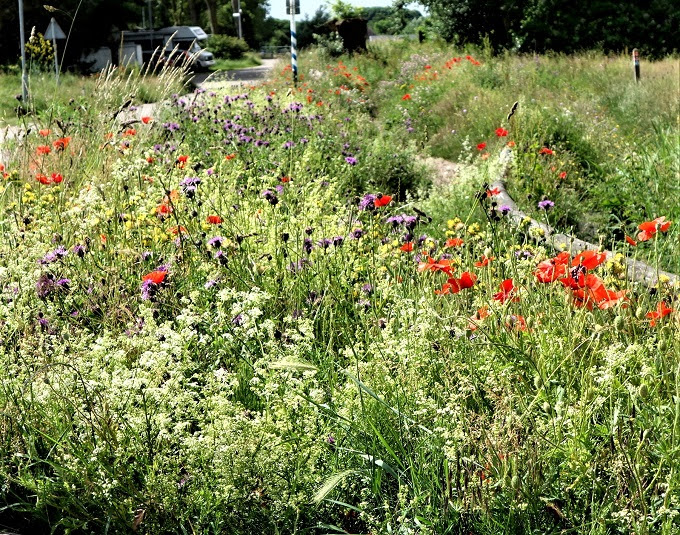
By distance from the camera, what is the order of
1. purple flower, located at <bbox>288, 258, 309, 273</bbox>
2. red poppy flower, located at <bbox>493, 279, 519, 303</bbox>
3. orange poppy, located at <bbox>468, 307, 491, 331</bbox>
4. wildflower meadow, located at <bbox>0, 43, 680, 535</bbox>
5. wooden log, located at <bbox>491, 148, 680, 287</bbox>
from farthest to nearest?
wooden log, located at <bbox>491, 148, 680, 287</bbox>, purple flower, located at <bbox>288, 258, 309, 273</bbox>, red poppy flower, located at <bbox>493, 279, 519, 303</bbox>, orange poppy, located at <bbox>468, 307, 491, 331</bbox>, wildflower meadow, located at <bbox>0, 43, 680, 535</bbox>

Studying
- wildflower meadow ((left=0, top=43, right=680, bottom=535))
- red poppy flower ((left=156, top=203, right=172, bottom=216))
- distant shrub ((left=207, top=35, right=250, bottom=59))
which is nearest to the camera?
wildflower meadow ((left=0, top=43, right=680, bottom=535))

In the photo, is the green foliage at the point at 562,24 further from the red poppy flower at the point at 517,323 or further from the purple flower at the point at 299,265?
the red poppy flower at the point at 517,323

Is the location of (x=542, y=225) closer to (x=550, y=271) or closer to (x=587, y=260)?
(x=550, y=271)

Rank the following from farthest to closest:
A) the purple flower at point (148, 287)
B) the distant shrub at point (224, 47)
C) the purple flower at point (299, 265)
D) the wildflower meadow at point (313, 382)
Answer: the distant shrub at point (224, 47)
the purple flower at point (299, 265)
the purple flower at point (148, 287)
the wildflower meadow at point (313, 382)

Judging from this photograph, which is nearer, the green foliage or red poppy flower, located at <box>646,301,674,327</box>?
red poppy flower, located at <box>646,301,674,327</box>

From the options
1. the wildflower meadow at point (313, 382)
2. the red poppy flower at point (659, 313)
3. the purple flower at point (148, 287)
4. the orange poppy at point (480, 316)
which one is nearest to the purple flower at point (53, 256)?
the wildflower meadow at point (313, 382)

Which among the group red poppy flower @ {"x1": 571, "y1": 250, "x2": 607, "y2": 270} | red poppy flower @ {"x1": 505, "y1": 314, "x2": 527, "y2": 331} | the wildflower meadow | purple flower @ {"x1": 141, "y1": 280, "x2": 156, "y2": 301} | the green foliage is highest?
the green foliage

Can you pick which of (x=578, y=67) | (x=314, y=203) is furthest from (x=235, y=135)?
(x=578, y=67)

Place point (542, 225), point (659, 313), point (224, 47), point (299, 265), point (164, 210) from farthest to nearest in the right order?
1. point (224, 47)
2. point (542, 225)
3. point (164, 210)
4. point (299, 265)
5. point (659, 313)

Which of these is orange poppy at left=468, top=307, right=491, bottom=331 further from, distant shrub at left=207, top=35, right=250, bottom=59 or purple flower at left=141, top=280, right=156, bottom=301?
distant shrub at left=207, top=35, right=250, bottom=59

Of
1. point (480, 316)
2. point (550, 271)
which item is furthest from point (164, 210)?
point (550, 271)

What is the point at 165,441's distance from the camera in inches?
103

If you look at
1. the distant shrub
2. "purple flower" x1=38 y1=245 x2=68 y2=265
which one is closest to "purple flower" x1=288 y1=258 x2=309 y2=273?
"purple flower" x1=38 y1=245 x2=68 y2=265

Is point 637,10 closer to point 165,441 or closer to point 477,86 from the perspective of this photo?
point 477,86
